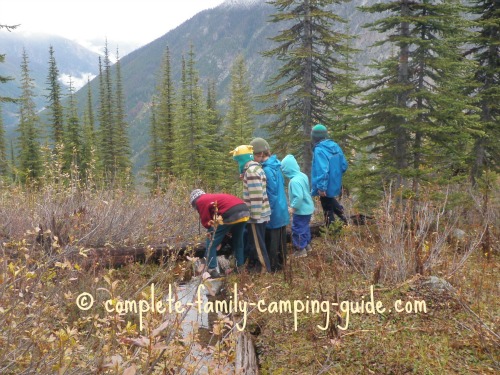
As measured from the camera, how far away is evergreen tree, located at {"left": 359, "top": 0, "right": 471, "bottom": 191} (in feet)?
25.7

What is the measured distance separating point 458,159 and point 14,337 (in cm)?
944

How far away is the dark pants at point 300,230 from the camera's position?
19.3 ft

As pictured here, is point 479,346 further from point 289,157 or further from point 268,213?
point 289,157

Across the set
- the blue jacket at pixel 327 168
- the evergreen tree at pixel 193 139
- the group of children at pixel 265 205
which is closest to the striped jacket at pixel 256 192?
the group of children at pixel 265 205

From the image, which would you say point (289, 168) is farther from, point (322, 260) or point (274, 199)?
point (322, 260)

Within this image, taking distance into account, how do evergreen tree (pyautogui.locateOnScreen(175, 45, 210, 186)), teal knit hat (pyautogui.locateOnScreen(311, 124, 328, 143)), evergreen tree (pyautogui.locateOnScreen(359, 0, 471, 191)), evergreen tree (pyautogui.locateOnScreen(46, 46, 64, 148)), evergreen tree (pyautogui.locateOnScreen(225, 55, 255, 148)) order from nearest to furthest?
teal knit hat (pyautogui.locateOnScreen(311, 124, 328, 143)), evergreen tree (pyautogui.locateOnScreen(359, 0, 471, 191)), evergreen tree (pyautogui.locateOnScreen(175, 45, 210, 186)), evergreen tree (pyautogui.locateOnScreen(225, 55, 255, 148)), evergreen tree (pyautogui.locateOnScreen(46, 46, 64, 148))

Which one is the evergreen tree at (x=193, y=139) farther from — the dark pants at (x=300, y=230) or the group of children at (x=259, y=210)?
the group of children at (x=259, y=210)

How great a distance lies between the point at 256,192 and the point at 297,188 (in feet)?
2.68

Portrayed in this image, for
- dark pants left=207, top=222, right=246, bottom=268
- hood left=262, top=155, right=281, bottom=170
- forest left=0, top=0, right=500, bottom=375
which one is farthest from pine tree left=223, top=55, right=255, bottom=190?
dark pants left=207, top=222, right=246, bottom=268

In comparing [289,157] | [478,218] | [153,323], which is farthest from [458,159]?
[153,323]

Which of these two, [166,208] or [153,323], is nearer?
[153,323]

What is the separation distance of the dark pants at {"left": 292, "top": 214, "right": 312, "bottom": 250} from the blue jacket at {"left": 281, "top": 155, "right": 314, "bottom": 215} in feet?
0.51

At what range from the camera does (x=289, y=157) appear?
227 inches

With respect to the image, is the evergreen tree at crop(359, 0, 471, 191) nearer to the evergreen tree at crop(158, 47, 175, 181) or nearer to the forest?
the forest
